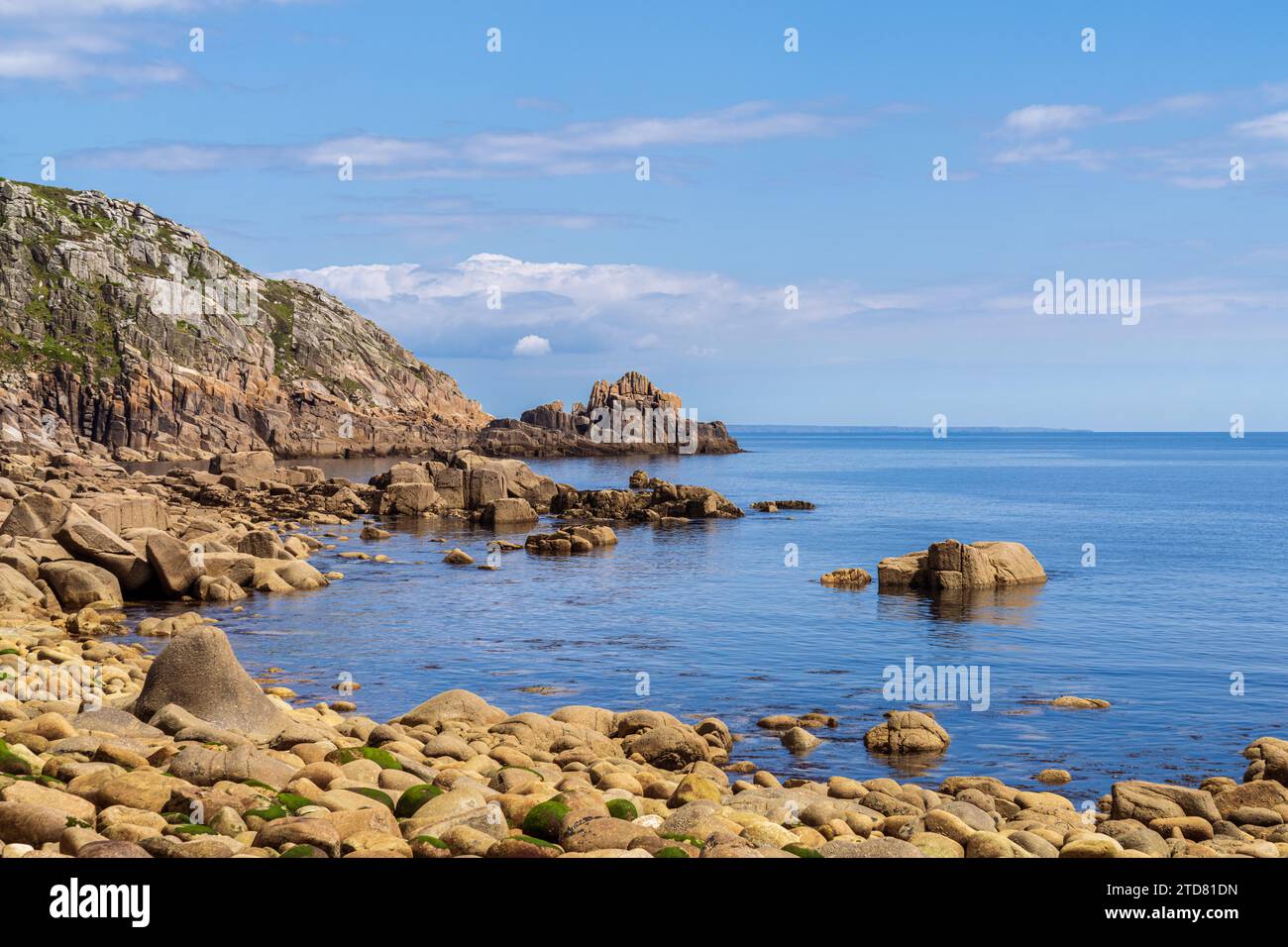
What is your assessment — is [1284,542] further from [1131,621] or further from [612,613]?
[612,613]

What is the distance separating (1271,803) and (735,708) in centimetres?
1106

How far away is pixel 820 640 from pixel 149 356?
14145 cm

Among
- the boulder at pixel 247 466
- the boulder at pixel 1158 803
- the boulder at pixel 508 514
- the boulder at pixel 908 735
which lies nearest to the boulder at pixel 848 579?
the boulder at pixel 908 735

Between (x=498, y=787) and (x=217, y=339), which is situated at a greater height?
(x=217, y=339)

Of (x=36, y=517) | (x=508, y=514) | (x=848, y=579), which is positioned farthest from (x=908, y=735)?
(x=508, y=514)

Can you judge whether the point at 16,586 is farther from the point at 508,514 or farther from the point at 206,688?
the point at 508,514

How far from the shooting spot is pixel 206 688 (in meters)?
18.5

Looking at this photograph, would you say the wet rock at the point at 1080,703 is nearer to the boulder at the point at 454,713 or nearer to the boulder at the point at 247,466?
the boulder at the point at 454,713

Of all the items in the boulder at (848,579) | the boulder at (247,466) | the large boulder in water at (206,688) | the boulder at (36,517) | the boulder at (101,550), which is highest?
the boulder at (247,466)

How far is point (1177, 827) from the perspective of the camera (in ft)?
53.7

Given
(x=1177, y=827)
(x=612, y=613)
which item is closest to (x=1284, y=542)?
(x=612, y=613)

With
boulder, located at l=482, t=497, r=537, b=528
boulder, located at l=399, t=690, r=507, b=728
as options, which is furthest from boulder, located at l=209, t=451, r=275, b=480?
boulder, located at l=399, t=690, r=507, b=728

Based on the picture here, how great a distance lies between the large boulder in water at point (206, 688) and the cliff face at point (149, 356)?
426ft

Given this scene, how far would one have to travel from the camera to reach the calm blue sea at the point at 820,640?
2414 centimetres
